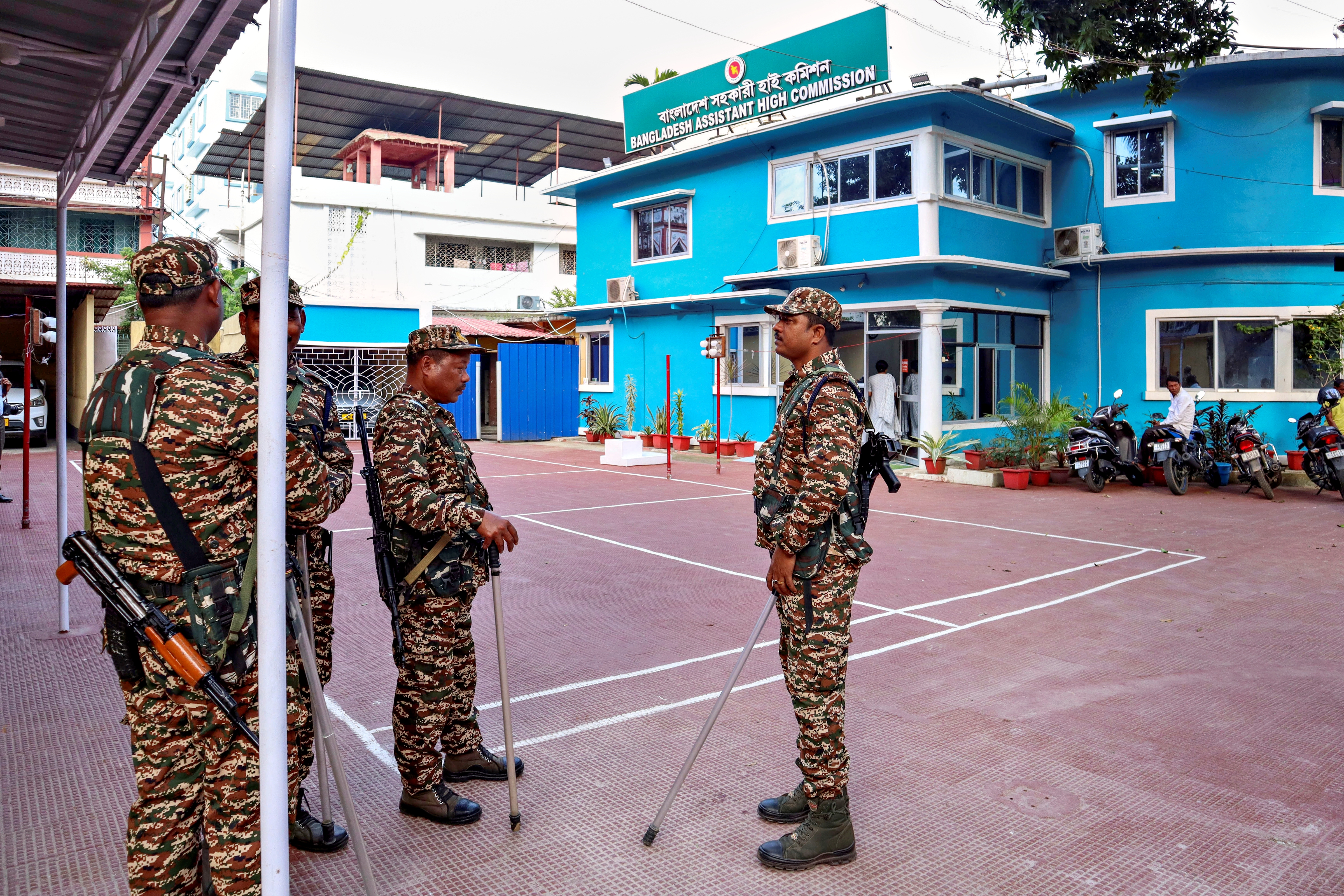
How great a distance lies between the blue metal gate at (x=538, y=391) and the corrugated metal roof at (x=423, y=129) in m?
8.48

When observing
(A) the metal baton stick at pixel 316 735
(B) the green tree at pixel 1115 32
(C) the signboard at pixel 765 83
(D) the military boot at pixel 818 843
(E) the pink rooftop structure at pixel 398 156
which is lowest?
A: (D) the military boot at pixel 818 843

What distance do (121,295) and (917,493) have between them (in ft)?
93.1

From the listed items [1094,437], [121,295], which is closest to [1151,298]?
[1094,437]

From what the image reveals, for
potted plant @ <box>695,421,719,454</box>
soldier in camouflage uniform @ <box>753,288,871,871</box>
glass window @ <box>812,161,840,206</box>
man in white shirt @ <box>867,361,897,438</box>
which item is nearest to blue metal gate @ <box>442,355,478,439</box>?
potted plant @ <box>695,421,719,454</box>

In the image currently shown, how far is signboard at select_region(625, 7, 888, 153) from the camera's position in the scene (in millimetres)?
16141

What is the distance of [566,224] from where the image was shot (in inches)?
1249

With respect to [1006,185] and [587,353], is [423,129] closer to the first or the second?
[587,353]

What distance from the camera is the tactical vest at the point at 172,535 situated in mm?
2402

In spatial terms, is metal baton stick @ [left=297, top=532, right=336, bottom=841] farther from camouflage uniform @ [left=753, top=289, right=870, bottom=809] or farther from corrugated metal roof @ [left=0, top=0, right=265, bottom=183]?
corrugated metal roof @ [left=0, top=0, right=265, bottom=183]

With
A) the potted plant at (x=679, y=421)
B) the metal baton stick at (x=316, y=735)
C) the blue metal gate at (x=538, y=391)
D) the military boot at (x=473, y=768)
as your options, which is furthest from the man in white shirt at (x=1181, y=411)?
the blue metal gate at (x=538, y=391)

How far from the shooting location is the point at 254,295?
141 inches

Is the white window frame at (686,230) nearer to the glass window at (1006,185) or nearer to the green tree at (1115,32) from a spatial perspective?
the glass window at (1006,185)

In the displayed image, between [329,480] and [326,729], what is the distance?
2.47 feet

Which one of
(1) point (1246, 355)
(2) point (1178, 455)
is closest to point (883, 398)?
(2) point (1178, 455)
